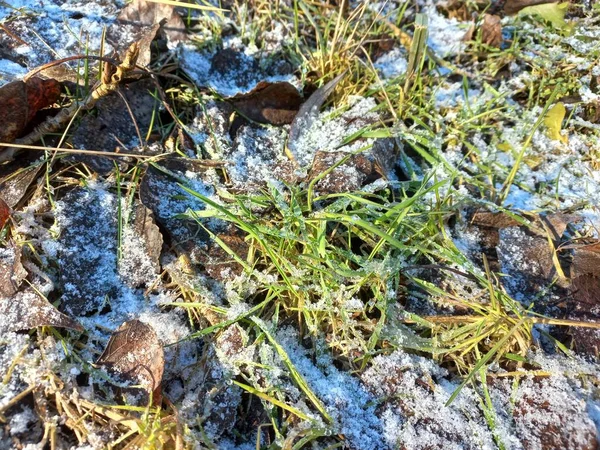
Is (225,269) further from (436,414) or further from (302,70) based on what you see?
(302,70)

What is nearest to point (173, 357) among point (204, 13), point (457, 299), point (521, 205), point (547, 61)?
point (457, 299)

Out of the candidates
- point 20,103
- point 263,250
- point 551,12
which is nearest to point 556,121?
point 551,12

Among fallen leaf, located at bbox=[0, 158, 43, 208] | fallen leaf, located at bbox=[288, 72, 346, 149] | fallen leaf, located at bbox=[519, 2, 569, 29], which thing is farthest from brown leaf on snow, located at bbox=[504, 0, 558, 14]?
fallen leaf, located at bbox=[0, 158, 43, 208]

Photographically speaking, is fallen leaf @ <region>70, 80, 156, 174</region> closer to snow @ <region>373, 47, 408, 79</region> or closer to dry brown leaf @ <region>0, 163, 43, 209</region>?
dry brown leaf @ <region>0, 163, 43, 209</region>

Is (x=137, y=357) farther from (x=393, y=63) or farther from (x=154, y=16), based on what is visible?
(x=393, y=63)

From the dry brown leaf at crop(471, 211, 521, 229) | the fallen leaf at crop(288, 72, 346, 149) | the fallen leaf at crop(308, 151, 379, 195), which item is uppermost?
the fallen leaf at crop(288, 72, 346, 149)

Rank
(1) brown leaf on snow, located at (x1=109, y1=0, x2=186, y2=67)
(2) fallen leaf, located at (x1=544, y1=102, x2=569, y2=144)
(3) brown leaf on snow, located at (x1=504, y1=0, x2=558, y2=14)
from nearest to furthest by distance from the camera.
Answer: (1) brown leaf on snow, located at (x1=109, y1=0, x2=186, y2=67)
(2) fallen leaf, located at (x1=544, y1=102, x2=569, y2=144)
(3) brown leaf on snow, located at (x1=504, y1=0, x2=558, y2=14)

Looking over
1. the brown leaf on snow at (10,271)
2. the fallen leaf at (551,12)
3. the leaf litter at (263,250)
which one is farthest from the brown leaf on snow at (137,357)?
the fallen leaf at (551,12)
